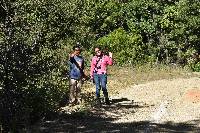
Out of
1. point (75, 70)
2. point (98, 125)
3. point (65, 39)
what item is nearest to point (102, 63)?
point (75, 70)

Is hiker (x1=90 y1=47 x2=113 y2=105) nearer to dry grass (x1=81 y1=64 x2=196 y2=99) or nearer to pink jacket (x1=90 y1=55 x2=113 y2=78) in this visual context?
pink jacket (x1=90 y1=55 x2=113 y2=78)

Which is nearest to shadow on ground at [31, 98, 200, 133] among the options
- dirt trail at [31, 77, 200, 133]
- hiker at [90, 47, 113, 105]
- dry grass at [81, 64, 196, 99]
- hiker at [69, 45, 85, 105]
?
dirt trail at [31, 77, 200, 133]

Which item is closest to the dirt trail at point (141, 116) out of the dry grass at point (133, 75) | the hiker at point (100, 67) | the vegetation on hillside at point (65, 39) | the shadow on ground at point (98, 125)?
the shadow on ground at point (98, 125)

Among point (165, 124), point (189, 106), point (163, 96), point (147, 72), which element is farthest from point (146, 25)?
point (165, 124)

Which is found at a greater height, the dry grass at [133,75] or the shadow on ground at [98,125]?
the dry grass at [133,75]

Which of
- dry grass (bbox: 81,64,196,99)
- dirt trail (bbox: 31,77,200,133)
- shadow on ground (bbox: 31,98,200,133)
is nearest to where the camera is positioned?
shadow on ground (bbox: 31,98,200,133)

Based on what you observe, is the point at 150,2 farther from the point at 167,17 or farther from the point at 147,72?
the point at 147,72

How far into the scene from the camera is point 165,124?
13500mm

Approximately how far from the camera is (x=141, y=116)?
14953 mm

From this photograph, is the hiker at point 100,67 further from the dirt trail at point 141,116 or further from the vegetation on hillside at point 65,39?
the vegetation on hillside at point 65,39

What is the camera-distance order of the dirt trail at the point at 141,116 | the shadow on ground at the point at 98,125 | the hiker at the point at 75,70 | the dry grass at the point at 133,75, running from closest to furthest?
the shadow on ground at the point at 98,125
the dirt trail at the point at 141,116
the hiker at the point at 75,70
the dry grass at the point at 133,75

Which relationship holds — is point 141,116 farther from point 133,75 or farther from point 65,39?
point 65,39

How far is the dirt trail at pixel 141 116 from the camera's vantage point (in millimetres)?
13070

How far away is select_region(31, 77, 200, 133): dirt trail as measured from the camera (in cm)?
1307
